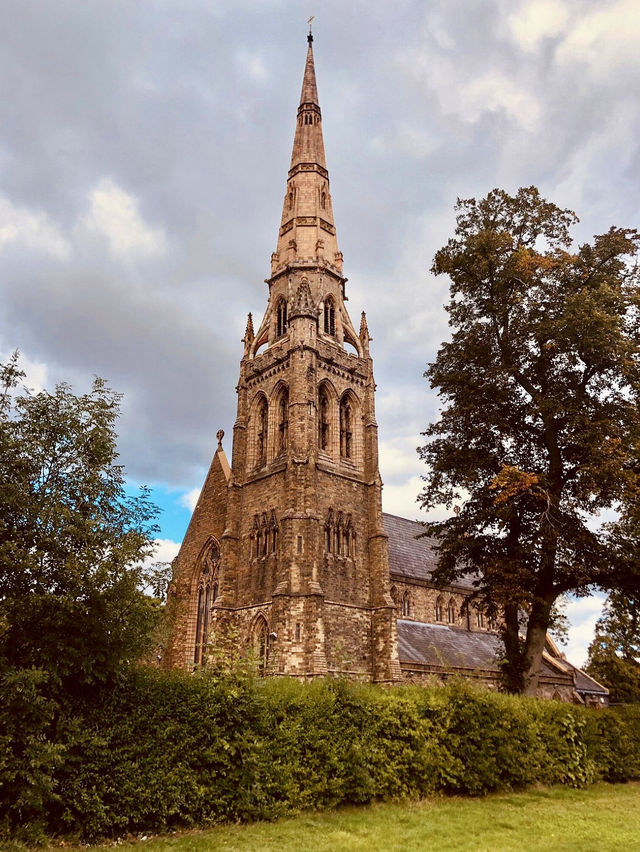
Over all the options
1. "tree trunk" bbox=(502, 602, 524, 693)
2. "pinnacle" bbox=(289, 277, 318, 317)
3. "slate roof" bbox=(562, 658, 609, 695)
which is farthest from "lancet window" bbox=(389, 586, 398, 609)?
"tree trunk" bbox=(502, 602, 524, 693)

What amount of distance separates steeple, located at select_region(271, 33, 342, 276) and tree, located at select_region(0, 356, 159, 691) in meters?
31.3

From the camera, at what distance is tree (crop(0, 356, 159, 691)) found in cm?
1103

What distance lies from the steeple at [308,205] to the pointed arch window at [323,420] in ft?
30.0

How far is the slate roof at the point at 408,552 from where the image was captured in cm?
4200

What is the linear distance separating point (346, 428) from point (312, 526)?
7.98 metres

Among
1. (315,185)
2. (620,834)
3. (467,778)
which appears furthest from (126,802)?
(315,185)

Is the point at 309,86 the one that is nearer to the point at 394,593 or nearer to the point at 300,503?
the point at 300,503

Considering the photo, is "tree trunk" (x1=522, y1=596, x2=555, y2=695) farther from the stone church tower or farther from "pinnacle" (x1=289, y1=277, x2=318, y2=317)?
"pinnacle" (x1=289, y1=277, x2=318, y2=317)

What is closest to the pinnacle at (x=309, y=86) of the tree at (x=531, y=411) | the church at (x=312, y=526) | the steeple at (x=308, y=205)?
the steeple at (x=308, y=205)

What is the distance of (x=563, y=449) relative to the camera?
22.0m

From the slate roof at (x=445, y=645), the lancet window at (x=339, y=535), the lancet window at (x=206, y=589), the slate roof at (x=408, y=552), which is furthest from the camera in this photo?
the slate roof at (x=408, y=552)

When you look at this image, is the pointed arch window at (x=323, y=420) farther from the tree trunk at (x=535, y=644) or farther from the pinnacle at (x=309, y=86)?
the pinnacle at (x=309, y=86)

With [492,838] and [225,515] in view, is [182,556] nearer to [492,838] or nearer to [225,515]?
[225,515]

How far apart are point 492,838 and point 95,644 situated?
792 centimetres
